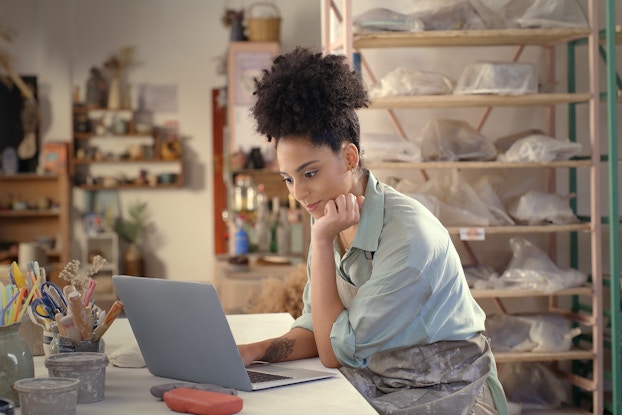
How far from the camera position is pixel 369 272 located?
2.16 meters

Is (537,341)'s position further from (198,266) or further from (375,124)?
(198,266)

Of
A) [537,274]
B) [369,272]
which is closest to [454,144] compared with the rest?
[537,274]

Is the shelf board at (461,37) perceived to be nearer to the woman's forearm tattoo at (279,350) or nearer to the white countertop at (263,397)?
the woman's forearm tattoo at (279,350)

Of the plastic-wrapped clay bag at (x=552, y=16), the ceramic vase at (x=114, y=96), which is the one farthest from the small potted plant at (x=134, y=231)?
the plastic-wrapped clay bag at (x=552, y=16)

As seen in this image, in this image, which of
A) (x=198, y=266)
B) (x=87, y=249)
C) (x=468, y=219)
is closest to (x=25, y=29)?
(x=87, y=249)

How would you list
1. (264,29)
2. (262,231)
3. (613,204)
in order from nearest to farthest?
(613,204) < (262,231) < (264,29)

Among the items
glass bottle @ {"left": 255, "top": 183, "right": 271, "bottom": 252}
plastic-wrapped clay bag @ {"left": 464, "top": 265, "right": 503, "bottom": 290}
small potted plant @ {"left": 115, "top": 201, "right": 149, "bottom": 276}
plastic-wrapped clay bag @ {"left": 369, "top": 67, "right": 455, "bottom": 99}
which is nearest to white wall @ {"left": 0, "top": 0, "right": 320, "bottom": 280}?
small potted plant @ {"left": 115, "top": 201, "right": 149, "bottom": 276}

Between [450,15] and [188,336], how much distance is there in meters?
2.98

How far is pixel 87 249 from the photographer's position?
10227mm

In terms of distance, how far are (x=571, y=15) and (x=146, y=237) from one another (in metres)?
7.05

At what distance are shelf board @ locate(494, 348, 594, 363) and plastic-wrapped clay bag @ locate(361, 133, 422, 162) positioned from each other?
103 centimetres

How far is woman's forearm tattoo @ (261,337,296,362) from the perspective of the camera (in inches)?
86.0

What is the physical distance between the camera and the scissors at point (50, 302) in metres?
1.97

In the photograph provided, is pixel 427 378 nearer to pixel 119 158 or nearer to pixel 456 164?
pixel 456 164
